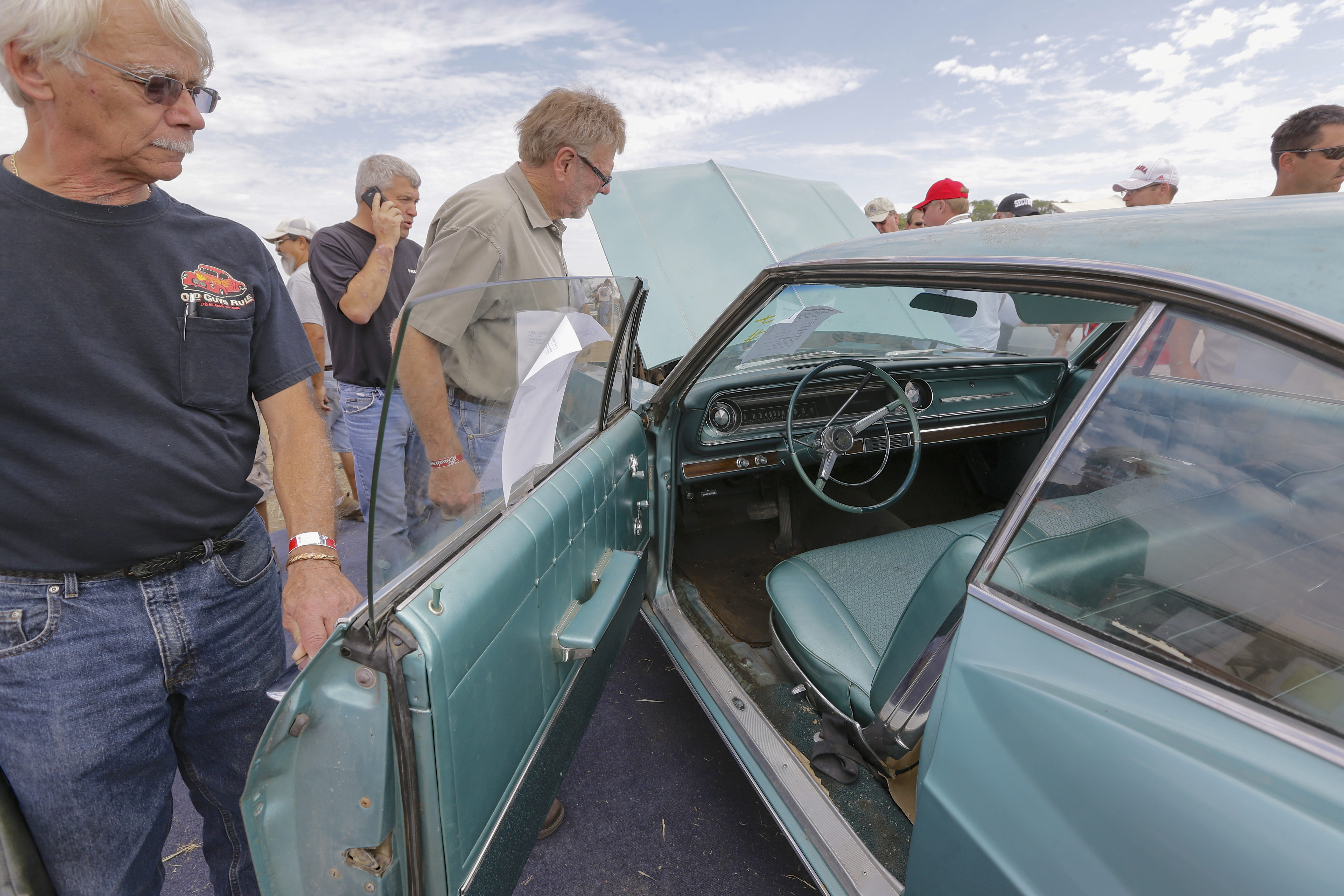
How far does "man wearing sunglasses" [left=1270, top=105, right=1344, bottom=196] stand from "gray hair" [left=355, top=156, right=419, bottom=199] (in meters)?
3.80

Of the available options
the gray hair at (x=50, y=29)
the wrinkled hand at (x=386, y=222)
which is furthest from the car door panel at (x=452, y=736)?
the wrinkled hand at (x=386, y=222)

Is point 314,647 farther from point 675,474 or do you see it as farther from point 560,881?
point 675,474

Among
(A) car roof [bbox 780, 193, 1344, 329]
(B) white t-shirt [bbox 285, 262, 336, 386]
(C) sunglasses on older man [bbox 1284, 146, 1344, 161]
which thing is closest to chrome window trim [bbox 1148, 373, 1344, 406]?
(A) car roof [bbox 780, 193, 1344, 329]

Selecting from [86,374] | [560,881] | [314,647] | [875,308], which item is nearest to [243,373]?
[86,374]

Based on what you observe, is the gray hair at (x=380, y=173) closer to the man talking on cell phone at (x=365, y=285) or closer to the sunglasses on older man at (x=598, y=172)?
the man talking on cell phone at (x=365, y=285)

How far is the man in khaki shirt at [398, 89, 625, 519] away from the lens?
1036 millimetres

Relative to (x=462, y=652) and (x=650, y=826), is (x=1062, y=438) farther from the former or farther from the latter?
(x=650, y=826)

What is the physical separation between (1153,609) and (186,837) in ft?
8.47

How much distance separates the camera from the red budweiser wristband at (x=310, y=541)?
1.20m

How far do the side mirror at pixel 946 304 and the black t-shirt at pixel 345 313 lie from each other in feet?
7.18

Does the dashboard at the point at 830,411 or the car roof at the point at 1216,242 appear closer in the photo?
the car roof at the point at 1216,242

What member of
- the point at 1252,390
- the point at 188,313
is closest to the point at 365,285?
the point at 188,313

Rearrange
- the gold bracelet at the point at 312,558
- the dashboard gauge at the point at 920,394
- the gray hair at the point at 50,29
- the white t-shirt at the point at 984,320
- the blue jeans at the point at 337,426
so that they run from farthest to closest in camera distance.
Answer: the blue jeans at the point at 337,426, the dashboard gauge at the point at 920,394, the white t-shirt at the point at 984,320, the gold bracelet at the point at 312,558, the gray hair at the point at 50,29

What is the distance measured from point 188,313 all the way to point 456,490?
22.7 inches
